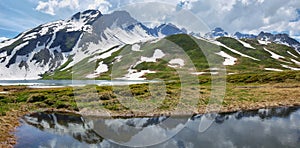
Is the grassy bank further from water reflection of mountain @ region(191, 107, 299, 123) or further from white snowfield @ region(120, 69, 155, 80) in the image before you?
white snowfield @ region(120, 69, 155, 80)

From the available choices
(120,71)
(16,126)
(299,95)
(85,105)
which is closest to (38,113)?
(85,105)

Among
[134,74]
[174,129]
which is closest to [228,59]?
[134,74]

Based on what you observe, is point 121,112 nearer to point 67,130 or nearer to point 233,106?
point 67,130

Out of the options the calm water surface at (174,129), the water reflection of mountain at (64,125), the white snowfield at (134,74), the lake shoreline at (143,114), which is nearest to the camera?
the calm water surface at (174,129)

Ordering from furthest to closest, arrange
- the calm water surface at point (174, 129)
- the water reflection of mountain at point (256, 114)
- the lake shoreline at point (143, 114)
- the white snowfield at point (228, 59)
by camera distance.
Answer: the white snowfield at point (228, 59)
the lake shoreline at point (143, 114)
the water reflection of mountain at point (256, 114)
the calm water surface at point (174, 129)

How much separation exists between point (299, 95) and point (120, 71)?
136191 mm

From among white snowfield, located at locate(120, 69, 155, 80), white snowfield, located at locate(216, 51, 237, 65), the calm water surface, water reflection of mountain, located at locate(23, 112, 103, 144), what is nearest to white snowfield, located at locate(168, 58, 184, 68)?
white snowfield, located at locate(120, 69, 155, 80)

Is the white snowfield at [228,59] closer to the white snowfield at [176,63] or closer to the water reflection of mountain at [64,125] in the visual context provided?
the white snowfield at [176,63]

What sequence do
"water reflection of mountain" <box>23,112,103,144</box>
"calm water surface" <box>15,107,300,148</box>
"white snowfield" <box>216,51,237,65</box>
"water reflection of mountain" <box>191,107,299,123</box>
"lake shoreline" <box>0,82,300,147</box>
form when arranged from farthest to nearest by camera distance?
"white snowfield" <box>216,51,237,65</box>, "lake shoreline" <box>0,82,300,147</box>, "water reflection of mountain" <box>191,107,299,123</box>, "water reflection of mountain" <box>23,112,103,144</box>, "calm water surface" <box>15,107,300,148</box>

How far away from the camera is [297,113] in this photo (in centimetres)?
4269

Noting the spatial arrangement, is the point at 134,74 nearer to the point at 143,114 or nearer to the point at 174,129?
the point at 143,114

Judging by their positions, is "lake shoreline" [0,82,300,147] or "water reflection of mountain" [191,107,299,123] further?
"lake shoreline" [0,82,300,147]

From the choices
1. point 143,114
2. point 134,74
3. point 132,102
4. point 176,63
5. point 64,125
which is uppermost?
point 176,63

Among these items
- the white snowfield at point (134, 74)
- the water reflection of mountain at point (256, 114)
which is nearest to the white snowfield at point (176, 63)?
the white snowfield at point (134, 74)
